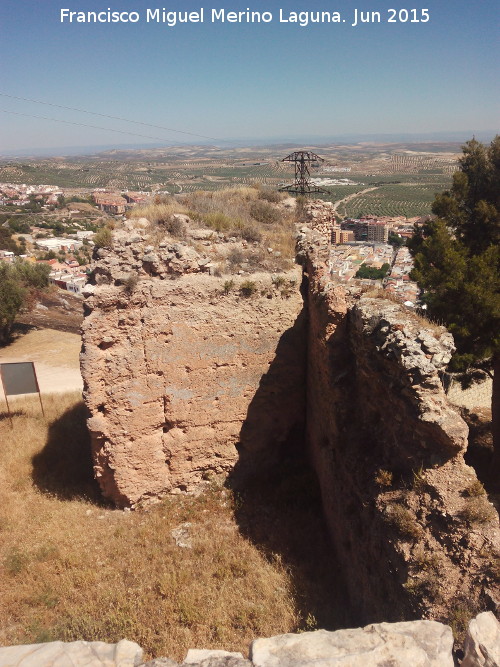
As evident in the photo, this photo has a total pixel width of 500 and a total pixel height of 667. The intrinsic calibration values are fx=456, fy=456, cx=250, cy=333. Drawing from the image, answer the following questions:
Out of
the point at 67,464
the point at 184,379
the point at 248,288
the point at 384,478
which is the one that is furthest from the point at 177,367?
the point at 384,478

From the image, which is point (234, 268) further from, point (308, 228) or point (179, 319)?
point (308, 228)

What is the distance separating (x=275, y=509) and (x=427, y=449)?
11.9 ft

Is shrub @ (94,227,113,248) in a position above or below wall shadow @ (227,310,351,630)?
above

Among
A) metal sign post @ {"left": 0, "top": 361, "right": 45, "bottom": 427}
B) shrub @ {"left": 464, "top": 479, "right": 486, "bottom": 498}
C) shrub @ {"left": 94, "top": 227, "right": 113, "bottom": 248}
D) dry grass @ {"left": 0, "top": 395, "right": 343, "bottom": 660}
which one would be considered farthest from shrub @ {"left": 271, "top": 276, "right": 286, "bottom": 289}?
metal sign post @ {"left": 0, "top": 361, "right": 45, "bottom": 427}

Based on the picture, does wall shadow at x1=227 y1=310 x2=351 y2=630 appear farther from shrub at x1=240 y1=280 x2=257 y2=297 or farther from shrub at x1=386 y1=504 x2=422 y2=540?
shrub at x1=386 y1=504 x2=422 y2=540

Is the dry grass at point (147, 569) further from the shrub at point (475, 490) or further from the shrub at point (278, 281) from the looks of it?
the shrub at point (278, 281)

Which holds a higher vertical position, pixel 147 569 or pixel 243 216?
pixel 243 216

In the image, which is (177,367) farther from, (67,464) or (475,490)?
(475,490)

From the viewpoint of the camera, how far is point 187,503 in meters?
7.96

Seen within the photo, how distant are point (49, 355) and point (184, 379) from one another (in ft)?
51.1

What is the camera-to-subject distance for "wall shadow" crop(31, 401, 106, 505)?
328 inches

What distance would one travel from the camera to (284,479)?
8305 millimetres

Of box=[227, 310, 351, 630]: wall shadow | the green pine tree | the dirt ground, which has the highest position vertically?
the green pine tree

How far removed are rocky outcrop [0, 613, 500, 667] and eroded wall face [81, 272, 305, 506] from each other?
3936mm
